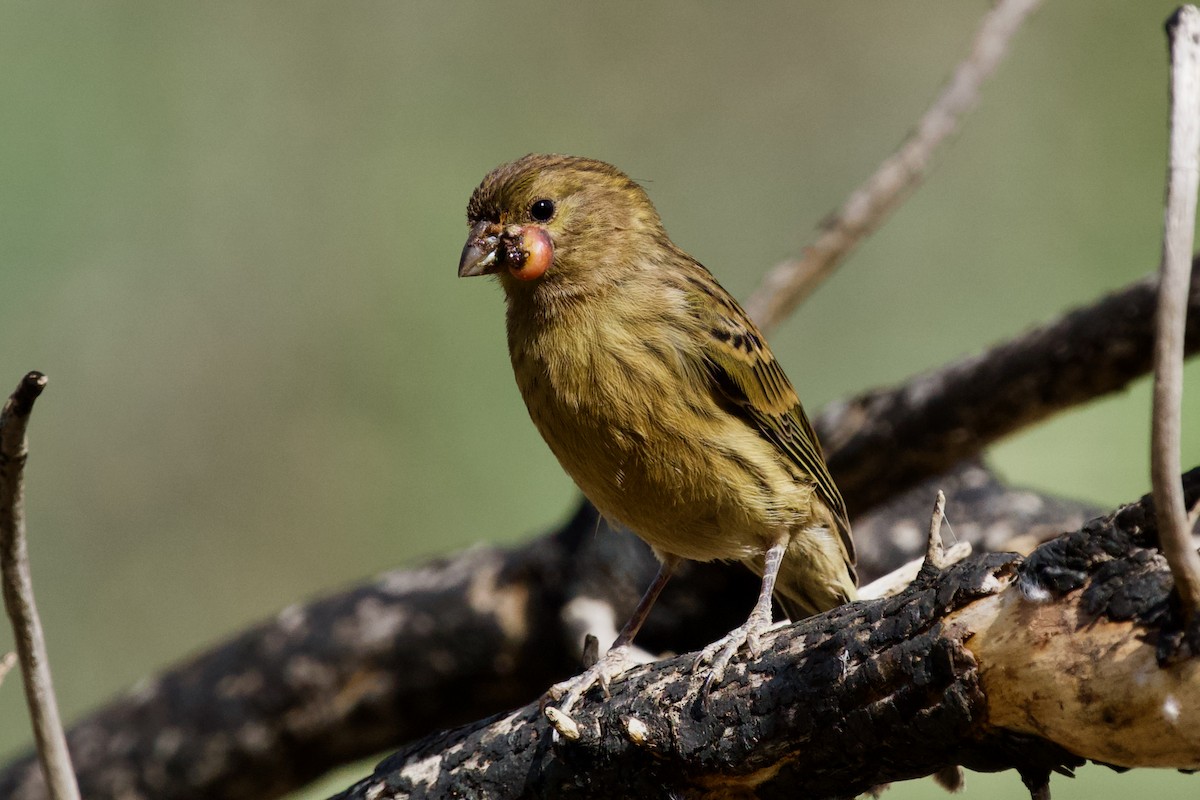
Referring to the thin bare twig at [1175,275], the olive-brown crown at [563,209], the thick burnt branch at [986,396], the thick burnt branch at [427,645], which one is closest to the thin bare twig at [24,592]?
the thin bare twig at [1175,275]

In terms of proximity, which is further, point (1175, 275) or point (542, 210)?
point (542, 210)

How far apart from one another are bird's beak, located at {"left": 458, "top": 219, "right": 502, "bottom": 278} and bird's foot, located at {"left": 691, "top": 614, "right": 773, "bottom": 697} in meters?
1.38

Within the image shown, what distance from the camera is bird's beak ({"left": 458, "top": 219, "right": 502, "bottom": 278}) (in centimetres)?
398

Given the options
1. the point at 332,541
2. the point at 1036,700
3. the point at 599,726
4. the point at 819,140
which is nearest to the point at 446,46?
the point at 819,140

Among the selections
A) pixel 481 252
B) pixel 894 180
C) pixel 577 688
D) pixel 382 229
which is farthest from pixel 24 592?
pixel 382 229

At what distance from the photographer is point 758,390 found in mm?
3994

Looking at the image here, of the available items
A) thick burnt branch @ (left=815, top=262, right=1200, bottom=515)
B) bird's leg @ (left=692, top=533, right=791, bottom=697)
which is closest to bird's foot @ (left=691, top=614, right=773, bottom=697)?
bird's leg @ (left=692, top=533, right=791, bottom=697)

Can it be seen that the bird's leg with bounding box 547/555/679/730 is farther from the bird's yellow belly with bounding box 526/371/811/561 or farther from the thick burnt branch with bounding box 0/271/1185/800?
the thick burnt branch with bounding box 0/271/1185/800

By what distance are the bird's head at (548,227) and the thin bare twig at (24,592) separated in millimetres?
1738

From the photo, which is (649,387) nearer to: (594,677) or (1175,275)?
(594,677)

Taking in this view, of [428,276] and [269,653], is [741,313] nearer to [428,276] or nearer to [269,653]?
[269,653]

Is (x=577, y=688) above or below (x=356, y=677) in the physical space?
above

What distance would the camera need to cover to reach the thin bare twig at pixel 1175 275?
183 cm

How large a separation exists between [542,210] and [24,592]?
2046mm
